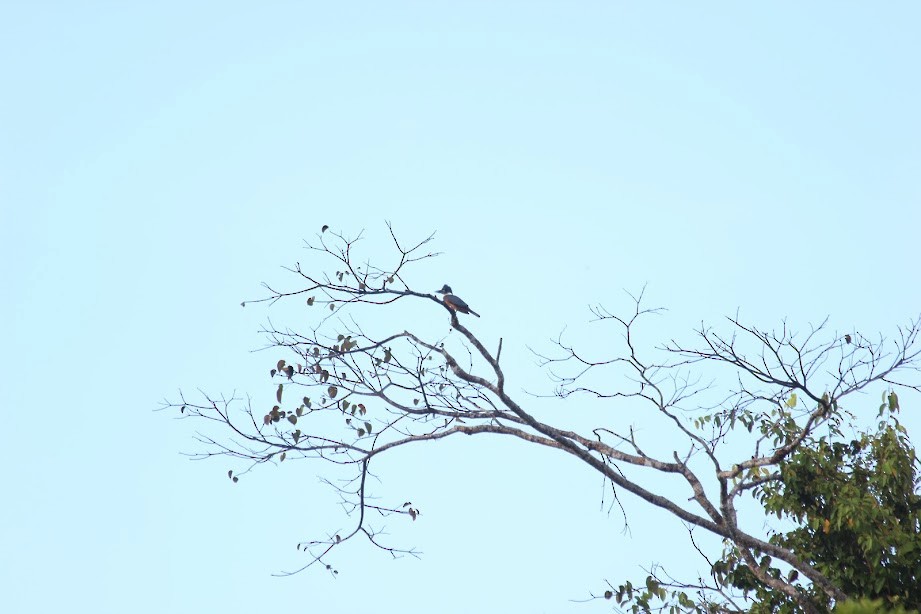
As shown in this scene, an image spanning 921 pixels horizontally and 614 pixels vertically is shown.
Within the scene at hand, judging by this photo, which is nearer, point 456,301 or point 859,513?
point 859,513

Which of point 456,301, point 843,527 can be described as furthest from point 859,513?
point 456,301

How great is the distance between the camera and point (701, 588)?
38.2ft

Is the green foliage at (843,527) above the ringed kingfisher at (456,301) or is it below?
below

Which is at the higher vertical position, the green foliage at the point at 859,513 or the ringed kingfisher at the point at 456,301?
the ringed kingfisher at the point at 456,301

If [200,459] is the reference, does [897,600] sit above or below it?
below

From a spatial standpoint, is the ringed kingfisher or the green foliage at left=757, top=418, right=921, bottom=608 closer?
the green foliage at left=757, top=418, right=921, bottom=608

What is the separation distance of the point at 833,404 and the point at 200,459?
6123mm

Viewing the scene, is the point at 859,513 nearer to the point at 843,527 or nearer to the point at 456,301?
the point at 843,527

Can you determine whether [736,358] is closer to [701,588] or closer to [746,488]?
[746,488]

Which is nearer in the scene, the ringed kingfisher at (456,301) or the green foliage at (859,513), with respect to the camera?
the green foliage at (859,513)

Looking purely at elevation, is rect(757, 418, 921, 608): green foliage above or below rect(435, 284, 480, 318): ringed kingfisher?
below

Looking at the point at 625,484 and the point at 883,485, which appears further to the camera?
the point at 883,485

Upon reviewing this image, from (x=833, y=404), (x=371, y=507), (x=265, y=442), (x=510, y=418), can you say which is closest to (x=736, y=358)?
(x=833, y=404)

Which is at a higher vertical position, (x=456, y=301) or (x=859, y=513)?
(x=456, y=301)
